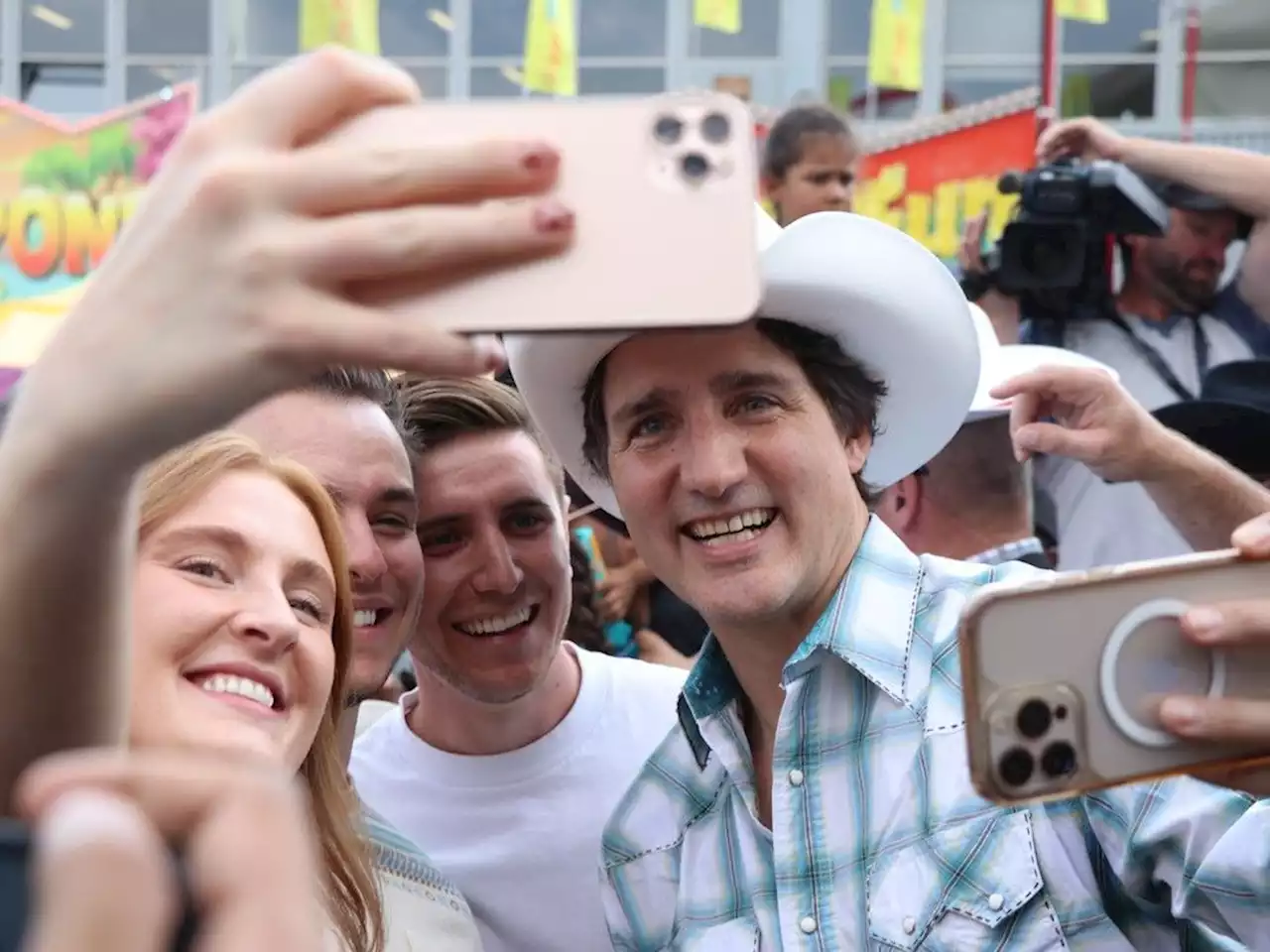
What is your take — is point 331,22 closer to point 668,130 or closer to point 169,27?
point 169,27

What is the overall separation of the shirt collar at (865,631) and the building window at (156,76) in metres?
13.2

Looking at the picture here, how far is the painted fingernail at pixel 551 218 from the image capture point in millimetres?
909

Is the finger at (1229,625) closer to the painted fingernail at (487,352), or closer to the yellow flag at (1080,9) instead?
the painted fingernail at (487,352)

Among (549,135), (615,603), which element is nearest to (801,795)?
(549,135)

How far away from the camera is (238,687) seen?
5.40 feet

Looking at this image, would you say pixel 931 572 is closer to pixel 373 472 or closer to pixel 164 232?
pixel 373 472

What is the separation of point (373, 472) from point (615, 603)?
1511 millimetres

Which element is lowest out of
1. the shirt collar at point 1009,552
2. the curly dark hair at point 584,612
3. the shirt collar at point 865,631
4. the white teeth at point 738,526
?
the curly dark hair at point 584,612

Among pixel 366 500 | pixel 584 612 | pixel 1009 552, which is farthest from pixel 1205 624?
pixel 584 612

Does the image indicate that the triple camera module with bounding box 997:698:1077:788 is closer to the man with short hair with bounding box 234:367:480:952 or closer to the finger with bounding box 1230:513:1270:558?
the finger with bounding box 1230:513:1270:558

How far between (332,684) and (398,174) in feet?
3.74

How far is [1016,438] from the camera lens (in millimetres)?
2105

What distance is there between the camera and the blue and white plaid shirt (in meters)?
1.57

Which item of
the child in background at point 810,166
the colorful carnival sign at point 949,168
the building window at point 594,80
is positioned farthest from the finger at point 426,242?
the building window at point 594,80
